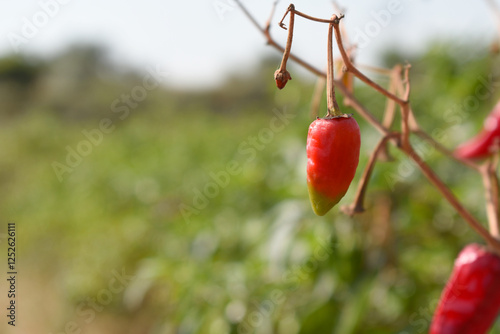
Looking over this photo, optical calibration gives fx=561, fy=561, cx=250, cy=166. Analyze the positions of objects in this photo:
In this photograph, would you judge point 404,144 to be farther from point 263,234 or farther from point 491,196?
point 263,234

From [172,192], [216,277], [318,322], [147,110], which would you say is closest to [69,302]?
[172,192]

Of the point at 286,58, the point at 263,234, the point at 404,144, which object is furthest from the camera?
the point at 263,234

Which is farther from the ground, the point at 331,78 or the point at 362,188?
the point at 331,78

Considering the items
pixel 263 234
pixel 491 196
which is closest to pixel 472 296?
pixel 491 196

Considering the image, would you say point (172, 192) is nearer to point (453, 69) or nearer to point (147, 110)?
point (453, 69)

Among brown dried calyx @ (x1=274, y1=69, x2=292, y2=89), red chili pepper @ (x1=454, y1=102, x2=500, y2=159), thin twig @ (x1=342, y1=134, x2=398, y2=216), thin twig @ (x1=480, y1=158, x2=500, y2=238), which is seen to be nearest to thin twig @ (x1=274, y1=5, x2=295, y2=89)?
brown dried calyx @ (x1=274, y1=69, x2=292, y2=89)
